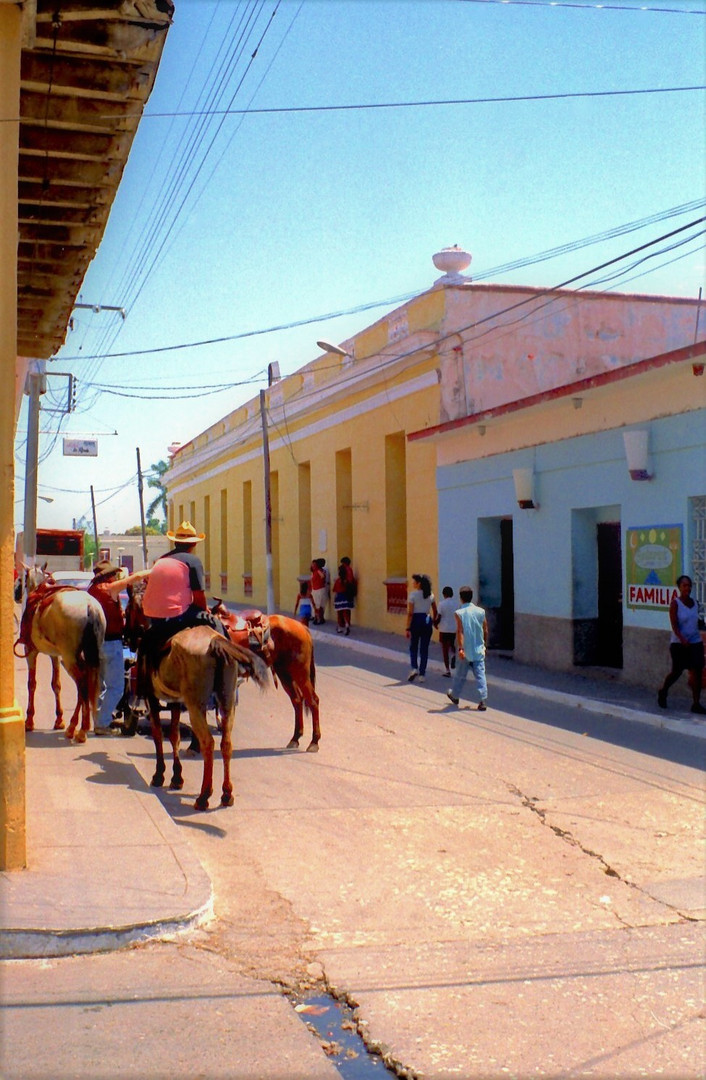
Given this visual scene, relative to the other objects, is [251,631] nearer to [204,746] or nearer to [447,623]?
[204,746]

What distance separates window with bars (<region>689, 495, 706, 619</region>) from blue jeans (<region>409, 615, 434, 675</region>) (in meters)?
3.90

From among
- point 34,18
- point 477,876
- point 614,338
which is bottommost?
point 477,876

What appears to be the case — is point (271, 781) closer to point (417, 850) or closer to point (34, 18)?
point (417, 850)

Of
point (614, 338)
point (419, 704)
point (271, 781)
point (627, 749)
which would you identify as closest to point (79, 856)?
point (271, 781)

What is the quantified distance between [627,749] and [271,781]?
3813mm

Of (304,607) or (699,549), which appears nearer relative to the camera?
(699,549)

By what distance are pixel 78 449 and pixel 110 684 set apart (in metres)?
29.7

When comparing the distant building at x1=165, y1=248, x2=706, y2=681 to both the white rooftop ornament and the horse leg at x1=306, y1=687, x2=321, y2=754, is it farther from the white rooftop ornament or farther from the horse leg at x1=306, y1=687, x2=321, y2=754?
the horse leg at x1=306, y1=687, x2=321, y2=754

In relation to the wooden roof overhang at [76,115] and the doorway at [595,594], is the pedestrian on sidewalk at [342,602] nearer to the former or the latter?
the doorway at [595,594]

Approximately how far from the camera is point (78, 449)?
38625mm

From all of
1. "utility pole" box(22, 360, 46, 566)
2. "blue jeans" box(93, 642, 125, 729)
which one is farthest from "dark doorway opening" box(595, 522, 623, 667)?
"utility pole" box(22, 360, 46, 566)

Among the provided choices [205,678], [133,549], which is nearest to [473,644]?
[205,678]

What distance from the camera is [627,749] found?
10539mm

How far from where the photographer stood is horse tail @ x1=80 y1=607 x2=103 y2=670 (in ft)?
30.2
